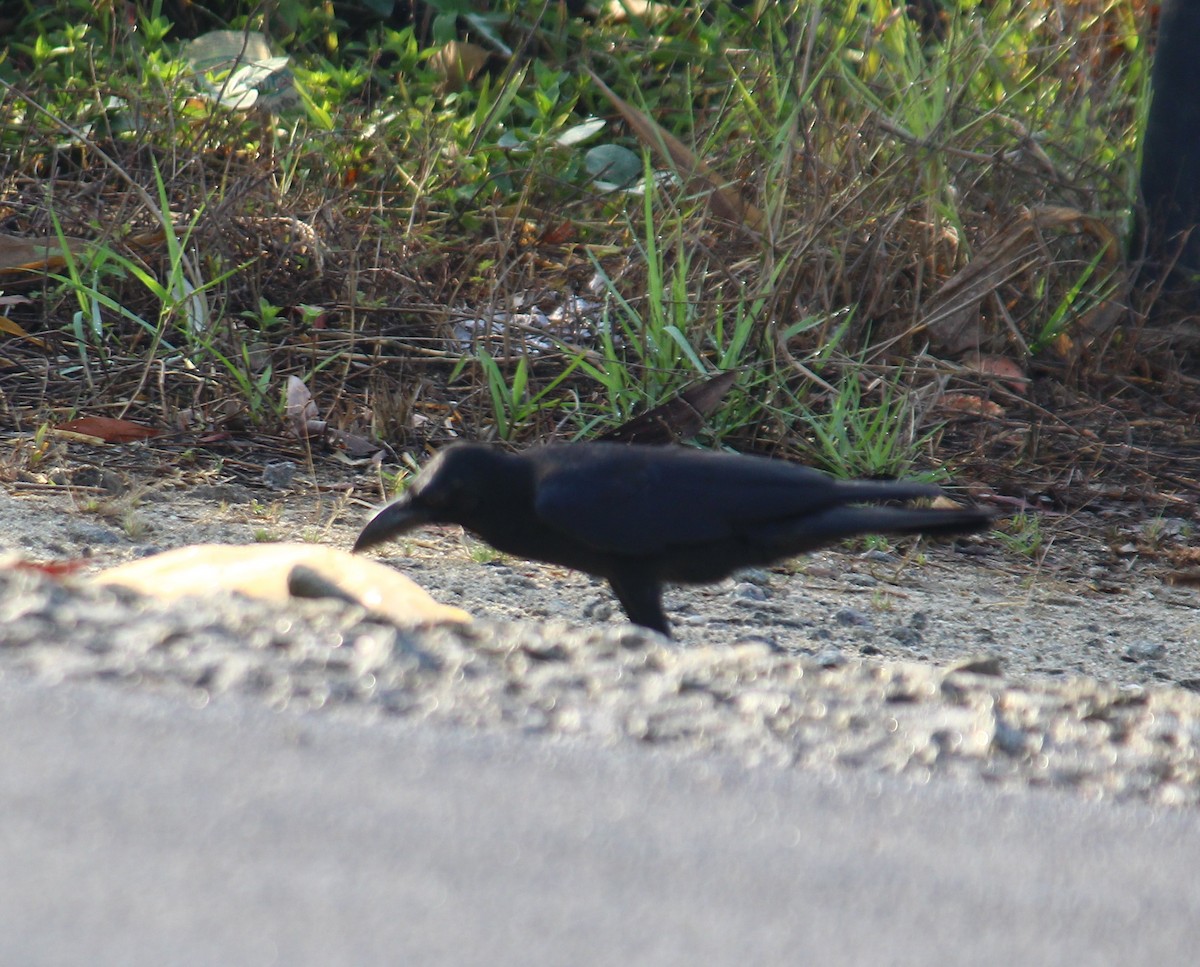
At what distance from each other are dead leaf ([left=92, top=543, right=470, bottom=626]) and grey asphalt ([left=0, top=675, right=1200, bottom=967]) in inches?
26.5

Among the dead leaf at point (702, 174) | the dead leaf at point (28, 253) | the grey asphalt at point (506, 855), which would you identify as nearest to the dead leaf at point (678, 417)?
the dead leaf at point (702, 174)

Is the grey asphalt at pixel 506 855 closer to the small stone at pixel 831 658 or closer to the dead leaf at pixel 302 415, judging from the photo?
the small stone at pixel 831 658

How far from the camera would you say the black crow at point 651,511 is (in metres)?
3.04

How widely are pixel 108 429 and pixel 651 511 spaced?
1964 millimetres

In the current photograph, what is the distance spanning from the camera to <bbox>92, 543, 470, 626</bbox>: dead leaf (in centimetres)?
259

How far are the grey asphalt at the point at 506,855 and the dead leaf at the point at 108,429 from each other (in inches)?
102

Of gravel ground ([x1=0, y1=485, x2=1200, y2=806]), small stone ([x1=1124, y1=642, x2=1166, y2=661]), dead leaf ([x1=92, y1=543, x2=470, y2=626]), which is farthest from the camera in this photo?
small stone ([x1=1124, y1=642, x2=1166, y2=661])

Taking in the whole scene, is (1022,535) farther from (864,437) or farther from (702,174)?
(702,174)

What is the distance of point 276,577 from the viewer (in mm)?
2693

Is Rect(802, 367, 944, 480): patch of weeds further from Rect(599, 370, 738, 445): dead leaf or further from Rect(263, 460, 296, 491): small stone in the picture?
Rect(263, 460, 296, 491): small stone

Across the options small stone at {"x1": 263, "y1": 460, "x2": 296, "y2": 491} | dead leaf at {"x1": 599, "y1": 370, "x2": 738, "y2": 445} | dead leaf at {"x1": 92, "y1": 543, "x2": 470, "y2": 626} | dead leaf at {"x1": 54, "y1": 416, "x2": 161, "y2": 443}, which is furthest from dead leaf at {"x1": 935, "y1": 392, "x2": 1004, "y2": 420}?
dead leaf at {"x1": 92, "y1": 543, "x2": 470, "y2": 626}

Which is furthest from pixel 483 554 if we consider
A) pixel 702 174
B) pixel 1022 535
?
pixel 702 174

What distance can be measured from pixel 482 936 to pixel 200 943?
0.77 ft

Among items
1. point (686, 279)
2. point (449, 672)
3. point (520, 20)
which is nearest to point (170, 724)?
point (449, 672)
